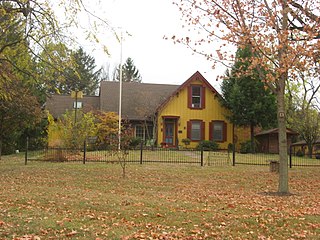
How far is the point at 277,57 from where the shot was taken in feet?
36.3

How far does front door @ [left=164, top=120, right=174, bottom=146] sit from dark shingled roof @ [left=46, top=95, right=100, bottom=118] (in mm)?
6633

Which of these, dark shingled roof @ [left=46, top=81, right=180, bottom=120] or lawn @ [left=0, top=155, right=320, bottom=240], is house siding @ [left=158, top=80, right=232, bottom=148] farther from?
lawn @ [left=0, top=155, right=320, bottom=240]

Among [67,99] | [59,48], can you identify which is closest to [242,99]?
[67,99]

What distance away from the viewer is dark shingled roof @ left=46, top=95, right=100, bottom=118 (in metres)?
32.8

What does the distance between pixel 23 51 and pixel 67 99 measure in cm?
2244

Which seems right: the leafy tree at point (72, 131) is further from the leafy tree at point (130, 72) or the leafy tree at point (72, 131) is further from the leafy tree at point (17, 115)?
the leafy tree at point (130, 72)

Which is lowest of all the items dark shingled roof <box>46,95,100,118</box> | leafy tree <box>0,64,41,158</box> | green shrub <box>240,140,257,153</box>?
green shrub <box>240,140,257,153</box>

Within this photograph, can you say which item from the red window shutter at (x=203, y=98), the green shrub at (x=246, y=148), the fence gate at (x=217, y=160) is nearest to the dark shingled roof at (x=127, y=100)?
the red window shutter at (x=203, y=98)

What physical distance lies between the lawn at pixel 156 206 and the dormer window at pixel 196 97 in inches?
590

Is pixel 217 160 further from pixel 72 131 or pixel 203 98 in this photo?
pixel 203 98

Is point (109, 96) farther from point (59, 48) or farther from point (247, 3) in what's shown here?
point (247, 3)

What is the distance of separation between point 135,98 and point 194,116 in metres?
5.82

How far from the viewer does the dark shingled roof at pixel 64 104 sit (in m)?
32.8

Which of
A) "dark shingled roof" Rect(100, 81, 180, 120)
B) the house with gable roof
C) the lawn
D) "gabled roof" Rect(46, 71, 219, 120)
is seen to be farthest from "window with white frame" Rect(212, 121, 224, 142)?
the lawn
